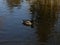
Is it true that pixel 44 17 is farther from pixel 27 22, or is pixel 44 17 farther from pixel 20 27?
pixel 20 27

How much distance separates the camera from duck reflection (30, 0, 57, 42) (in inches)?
232

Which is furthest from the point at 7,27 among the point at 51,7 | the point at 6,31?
the point at 51,7

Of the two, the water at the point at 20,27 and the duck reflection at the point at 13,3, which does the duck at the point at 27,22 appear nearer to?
the water at the point at 20,27

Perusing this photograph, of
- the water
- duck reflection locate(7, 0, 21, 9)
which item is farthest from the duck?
duck reflection locate(7, 0, 21, 9)

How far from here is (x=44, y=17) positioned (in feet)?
22.5

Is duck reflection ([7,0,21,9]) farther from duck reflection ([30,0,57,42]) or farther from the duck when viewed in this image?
the duck

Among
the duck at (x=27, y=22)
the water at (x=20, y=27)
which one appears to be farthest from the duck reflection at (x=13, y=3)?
the duck at (x=27, y=22)

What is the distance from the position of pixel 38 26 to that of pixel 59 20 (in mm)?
759

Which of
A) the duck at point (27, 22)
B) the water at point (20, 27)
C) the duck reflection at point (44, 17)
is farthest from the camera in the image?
the duck at point (27, 22)

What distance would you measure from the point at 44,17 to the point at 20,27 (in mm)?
990

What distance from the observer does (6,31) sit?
19.2 ft

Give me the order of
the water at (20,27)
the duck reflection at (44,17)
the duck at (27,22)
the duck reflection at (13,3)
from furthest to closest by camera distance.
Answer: the duck reflection at (13,3), the duck at (27,22), the duck reflection at (44,17), the water at (20,27)

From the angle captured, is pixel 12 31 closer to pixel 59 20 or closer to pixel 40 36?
pixel 40 36

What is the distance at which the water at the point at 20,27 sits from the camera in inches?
215
